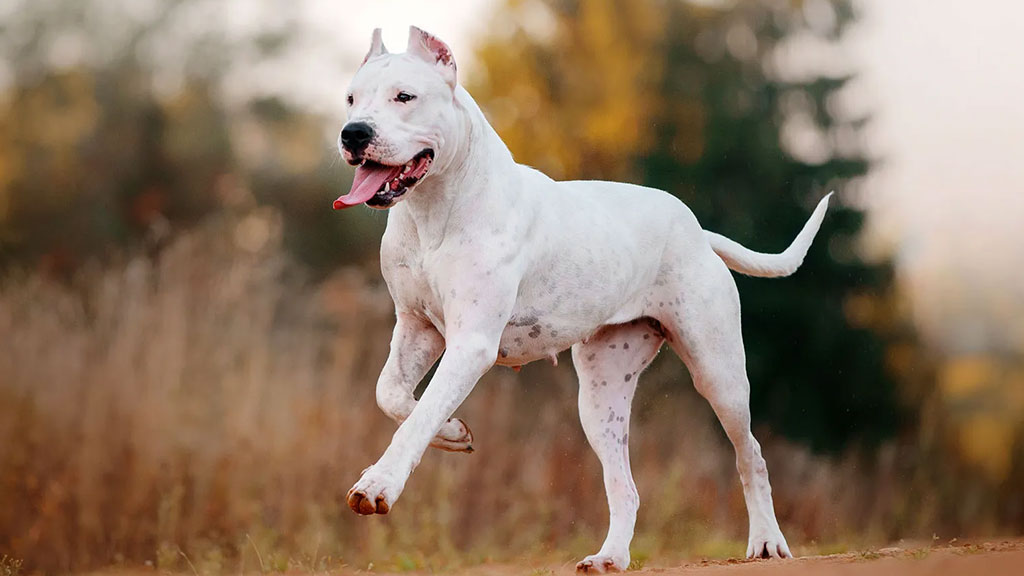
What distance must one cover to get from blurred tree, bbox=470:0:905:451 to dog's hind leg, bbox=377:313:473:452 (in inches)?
295

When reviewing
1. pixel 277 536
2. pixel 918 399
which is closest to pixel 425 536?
pixel 277 536

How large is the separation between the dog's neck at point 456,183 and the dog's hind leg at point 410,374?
423mm

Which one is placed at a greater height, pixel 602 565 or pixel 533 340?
pixel 533 340

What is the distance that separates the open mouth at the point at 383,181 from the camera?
431cm

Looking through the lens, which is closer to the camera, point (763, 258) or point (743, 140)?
point (763, 258)

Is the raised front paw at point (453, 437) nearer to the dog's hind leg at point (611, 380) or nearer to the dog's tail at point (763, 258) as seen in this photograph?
the dog's hind leg at point (611, 380)

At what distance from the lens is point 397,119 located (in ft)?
14.3

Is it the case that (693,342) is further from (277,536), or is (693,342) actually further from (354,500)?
(277,536)

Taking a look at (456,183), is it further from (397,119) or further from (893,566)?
(893,566)

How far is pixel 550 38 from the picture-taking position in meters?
13.5

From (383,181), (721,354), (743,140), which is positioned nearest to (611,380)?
(721,354)

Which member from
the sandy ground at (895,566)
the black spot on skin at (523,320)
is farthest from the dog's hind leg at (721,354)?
the black spot on skin at (523,320)

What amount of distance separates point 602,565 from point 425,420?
4.87ft

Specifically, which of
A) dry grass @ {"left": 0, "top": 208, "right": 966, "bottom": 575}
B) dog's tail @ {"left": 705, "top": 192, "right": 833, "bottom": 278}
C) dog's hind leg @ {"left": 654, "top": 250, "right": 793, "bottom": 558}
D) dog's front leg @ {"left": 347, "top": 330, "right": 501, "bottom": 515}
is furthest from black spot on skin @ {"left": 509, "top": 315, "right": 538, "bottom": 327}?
dry grass @ {"left": 0, "top": 208, "right": 966, "bottom": 575}
